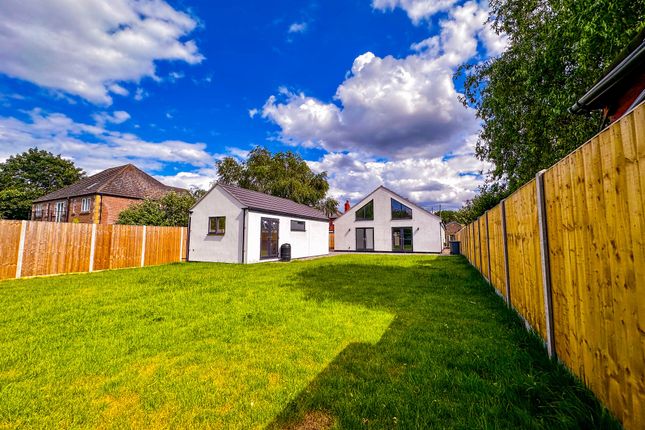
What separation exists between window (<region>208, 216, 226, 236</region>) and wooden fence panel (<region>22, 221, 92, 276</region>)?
541 cm

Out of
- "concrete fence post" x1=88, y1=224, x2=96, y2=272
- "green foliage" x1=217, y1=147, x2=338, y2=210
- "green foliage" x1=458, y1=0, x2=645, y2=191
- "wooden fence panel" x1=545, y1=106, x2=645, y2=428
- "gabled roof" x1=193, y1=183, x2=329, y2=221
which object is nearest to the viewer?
"wooden fence panel" x1=545, y1=106, x2=645, y2=428

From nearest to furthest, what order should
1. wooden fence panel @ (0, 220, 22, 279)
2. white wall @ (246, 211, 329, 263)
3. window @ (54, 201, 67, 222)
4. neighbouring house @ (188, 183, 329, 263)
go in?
wooden fence panel @ (0, 220, 22, 279) < neighbouring house @ (188, 183, 329, 263) < white wall @ (246, 211, 329, 263) < window @ (54, 201, 67, 222)

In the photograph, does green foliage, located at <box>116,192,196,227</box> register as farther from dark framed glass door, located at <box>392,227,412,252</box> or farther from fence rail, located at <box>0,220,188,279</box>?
dark framed glass door, located at <box>392,227,412,252</box>

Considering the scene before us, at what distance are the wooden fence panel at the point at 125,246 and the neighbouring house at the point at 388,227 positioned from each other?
64.6ft

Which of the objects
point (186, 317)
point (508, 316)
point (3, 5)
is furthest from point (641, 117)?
point (3, 5)

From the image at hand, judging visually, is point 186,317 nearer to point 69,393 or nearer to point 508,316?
point 69,393

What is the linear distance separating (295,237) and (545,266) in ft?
54.0

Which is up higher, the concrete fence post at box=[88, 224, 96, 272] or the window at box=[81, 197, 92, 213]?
the window at box=[81, 197, 92, 213]

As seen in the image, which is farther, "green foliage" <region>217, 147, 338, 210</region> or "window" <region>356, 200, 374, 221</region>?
"green foliage" <region>217, 147, 338, 210</region>

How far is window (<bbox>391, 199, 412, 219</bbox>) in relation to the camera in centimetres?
2688

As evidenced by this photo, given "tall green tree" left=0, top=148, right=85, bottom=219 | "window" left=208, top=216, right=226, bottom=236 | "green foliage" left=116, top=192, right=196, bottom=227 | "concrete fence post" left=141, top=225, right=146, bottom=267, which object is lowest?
"concrete fence post" left=141, top=225, right=146, bottom=267

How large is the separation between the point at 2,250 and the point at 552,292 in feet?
47.9

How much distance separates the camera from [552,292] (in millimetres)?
2693

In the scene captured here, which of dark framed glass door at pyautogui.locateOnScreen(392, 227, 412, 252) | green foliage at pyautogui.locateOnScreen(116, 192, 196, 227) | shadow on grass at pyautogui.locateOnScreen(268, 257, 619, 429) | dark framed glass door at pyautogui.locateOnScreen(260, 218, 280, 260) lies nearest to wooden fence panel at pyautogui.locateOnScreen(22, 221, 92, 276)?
dark framed glass door at pyautogui.locateOnScreen(260, 218, 280, 260)
